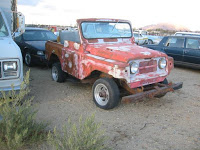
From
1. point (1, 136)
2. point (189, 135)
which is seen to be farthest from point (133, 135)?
point (1, 136)

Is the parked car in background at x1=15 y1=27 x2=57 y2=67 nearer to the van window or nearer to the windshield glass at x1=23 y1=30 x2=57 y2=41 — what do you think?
the windshield glass at x1=23 y1=30 x2=57 y2=41

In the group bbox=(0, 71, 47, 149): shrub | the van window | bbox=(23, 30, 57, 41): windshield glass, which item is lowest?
bbox=(0, 71, 47, 149): shrub

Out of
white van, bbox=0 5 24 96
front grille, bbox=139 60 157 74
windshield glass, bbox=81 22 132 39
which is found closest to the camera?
white van, bbox=0 5 24 96

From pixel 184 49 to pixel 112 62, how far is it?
19.7ft

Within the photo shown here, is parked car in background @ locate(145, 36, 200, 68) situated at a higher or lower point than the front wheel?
higher

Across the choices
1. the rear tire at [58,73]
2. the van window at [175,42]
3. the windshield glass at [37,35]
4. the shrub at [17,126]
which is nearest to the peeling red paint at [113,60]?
the rear tire at [58,73]

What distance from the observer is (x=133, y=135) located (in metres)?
3.75

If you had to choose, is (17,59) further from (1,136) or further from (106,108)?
(106,108)

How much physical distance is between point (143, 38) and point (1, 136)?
635 inches

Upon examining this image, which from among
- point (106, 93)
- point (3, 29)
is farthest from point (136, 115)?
point (3, 29)

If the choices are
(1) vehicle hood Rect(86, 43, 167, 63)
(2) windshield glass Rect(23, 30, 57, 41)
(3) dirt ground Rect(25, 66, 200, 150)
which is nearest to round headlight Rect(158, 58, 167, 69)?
(1) vehicle hood Rect(86, 43, 167, 63)

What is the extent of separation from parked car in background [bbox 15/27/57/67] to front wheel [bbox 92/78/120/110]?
3.88m

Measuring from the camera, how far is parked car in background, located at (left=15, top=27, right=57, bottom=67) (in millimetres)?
8094

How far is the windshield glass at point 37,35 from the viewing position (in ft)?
29.2
